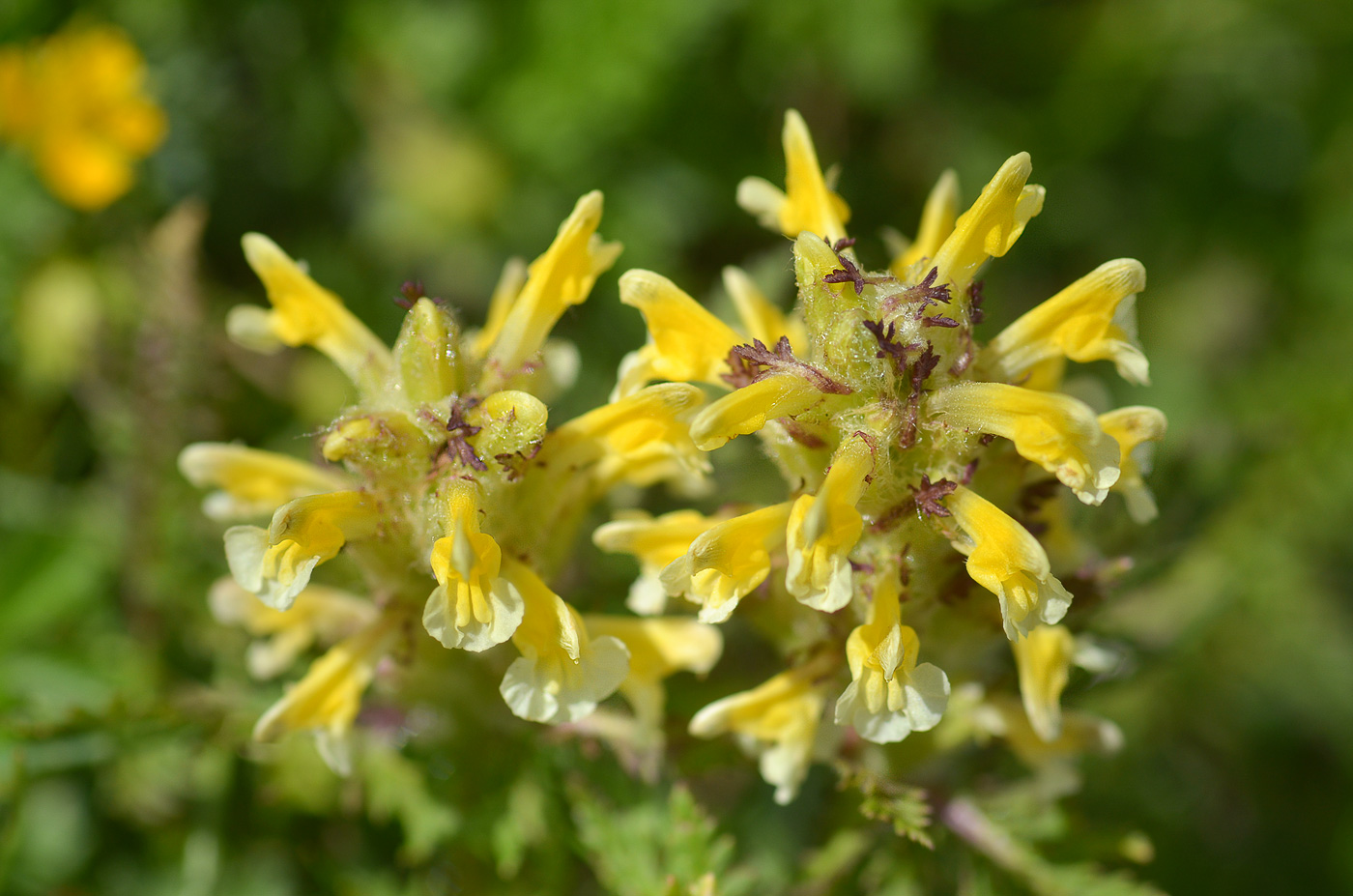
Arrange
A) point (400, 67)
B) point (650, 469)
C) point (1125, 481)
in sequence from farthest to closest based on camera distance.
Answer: point (400, 67) < point (650, 469) < point (1125, 481)

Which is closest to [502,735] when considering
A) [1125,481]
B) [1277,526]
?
[1125,481]

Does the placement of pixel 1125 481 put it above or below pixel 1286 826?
above

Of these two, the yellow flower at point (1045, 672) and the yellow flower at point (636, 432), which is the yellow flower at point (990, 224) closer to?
the yellow flower at point (636, 432)

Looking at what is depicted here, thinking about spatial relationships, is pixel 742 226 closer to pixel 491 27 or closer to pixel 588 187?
pixel 588 187

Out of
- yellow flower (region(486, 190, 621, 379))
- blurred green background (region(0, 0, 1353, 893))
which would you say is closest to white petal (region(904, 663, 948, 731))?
blurred green background (region(0, 0, 1353, 893))

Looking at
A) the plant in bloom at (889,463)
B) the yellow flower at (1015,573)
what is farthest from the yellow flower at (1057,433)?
the yellow flower at (1015,573)
